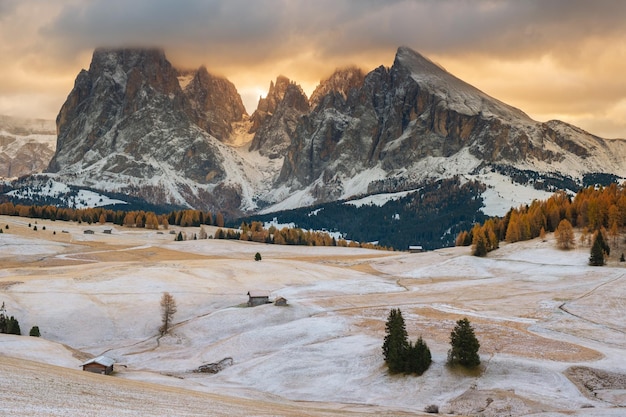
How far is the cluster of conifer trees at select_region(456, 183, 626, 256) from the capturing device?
157 m

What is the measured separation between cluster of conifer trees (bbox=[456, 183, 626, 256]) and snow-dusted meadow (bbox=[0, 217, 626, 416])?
26.3 feet

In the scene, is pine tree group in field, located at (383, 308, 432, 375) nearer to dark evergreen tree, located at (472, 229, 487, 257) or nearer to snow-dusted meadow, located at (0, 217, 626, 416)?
snow-dusted meadow, located at (0, 217, 626, 416)

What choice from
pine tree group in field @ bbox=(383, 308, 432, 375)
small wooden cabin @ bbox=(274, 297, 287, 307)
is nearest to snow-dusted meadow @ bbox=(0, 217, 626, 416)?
pine tree group in field @ bbox=(383, 308, 432, 375)

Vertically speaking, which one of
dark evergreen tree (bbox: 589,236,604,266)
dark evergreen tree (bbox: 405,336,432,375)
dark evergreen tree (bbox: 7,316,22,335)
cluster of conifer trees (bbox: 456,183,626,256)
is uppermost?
cluster of conifer trees (bbox: 456,183,626,256)

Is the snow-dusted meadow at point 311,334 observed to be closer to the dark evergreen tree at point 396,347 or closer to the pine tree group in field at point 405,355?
the pine tree group in field at point 405,355

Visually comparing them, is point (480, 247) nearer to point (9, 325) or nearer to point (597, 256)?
point (597, 256)

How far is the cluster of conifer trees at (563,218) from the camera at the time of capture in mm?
157375

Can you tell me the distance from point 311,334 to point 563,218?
112382 millimetres

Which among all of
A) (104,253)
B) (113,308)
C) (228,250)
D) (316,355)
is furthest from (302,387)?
(228,250)

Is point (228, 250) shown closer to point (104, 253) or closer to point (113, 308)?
point (104, 253)

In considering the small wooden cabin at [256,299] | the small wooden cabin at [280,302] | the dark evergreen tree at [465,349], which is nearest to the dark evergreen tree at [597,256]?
the small wooden cabin at [280,302]

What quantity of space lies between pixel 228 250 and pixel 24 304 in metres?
101

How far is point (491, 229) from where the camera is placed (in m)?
186

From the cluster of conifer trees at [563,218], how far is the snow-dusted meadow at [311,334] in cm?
803
